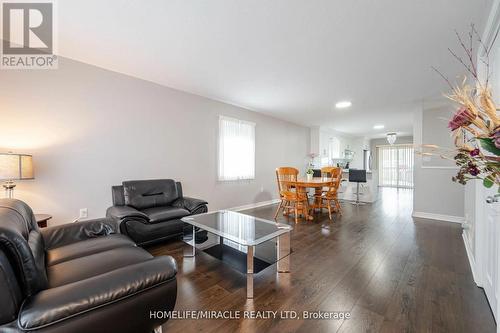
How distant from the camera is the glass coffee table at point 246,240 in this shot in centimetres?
188

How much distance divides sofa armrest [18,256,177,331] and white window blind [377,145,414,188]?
11034 millimetres

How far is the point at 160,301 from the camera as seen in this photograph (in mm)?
1186

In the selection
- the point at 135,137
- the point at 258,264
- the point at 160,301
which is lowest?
the point at 258,264

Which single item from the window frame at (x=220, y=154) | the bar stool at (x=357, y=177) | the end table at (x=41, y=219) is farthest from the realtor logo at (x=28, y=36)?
the bar stool at (x=357, y=177)

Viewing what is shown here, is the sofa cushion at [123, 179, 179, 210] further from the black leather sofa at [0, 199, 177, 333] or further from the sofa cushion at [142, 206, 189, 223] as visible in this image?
the black leather sofa at [0, 199, 177, 333]

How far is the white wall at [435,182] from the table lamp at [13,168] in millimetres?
6239

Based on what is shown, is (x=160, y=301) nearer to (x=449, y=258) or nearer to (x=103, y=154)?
(x=103, y=154)

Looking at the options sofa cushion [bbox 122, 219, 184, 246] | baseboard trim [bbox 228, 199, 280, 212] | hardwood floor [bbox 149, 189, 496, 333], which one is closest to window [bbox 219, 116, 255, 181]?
baseboard trim [bbox 228, 199, 280, 212]

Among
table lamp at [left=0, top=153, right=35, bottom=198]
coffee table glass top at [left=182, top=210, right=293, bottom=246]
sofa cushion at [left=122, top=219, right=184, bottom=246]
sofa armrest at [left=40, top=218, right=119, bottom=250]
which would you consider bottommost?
sofa cushion at [left=122, top=219, right=184, bottom=246]

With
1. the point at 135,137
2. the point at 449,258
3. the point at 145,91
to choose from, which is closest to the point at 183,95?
the point at 145,91

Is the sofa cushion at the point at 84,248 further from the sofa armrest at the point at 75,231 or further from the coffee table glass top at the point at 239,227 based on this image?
the coffee table glass top at the point at 239,227

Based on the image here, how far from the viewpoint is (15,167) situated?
2.15 metres

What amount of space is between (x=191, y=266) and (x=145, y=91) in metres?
2.86

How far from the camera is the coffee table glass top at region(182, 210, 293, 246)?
201 cm
